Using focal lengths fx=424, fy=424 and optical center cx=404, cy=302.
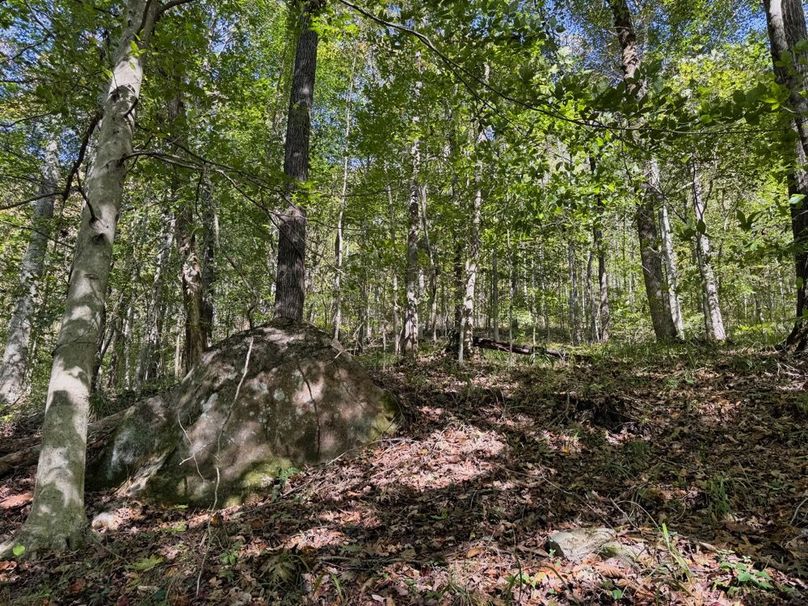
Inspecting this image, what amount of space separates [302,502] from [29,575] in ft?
6.54

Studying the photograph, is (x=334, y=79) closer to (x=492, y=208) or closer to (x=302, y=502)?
(x=492, y=208)

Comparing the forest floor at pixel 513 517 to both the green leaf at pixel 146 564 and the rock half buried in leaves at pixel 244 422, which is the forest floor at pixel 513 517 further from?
the rock half buried in leaves at pixel 244 422

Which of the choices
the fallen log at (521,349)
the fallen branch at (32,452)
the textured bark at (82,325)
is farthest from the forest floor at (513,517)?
the fallen log at (521,349)

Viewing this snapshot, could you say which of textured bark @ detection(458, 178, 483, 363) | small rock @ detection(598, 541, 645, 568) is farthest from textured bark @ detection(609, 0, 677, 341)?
small rock @ detection(598, 541, 645, 568)

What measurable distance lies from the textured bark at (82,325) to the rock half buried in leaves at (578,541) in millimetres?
3654

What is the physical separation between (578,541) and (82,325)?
13.6ft

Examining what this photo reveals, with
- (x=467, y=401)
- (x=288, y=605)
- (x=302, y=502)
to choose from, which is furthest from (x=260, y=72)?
(x=288, y=605)

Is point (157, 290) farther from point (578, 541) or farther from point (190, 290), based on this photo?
point (578, 541)

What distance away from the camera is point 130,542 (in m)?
3.57

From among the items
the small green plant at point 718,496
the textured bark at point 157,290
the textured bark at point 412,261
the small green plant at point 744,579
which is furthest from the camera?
the textured bark at point 412,261

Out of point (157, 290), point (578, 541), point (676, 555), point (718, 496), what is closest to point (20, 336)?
point (157, 290)

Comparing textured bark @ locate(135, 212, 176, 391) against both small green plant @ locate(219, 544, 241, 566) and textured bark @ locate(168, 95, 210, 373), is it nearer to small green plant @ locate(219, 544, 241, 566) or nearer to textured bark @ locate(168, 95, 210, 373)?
textured bark @ locate(168, 95, 210, 373)

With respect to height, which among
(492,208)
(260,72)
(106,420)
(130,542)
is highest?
(260,72)

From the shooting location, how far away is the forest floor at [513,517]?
2.60 m
